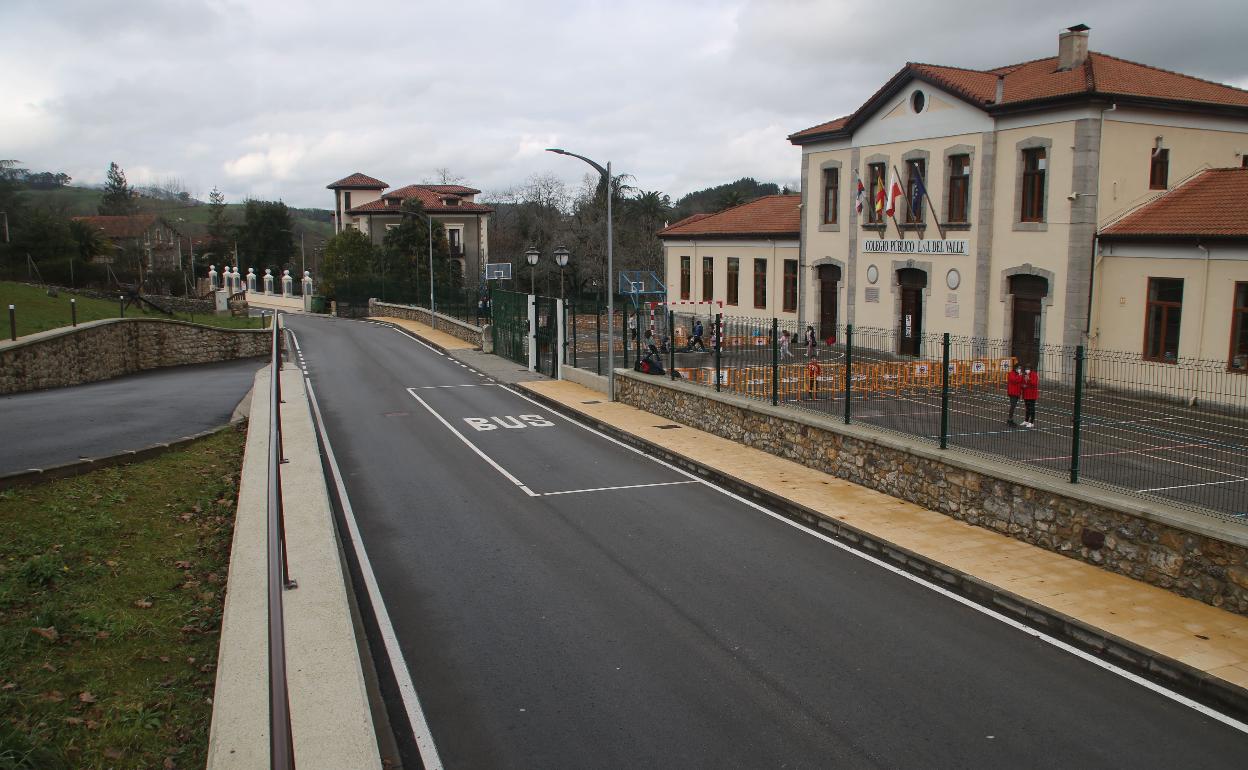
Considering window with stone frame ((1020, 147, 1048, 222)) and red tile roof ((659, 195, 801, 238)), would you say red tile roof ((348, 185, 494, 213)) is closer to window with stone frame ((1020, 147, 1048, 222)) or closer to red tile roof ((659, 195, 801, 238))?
red tile roof ((659, 195, 801, 238))

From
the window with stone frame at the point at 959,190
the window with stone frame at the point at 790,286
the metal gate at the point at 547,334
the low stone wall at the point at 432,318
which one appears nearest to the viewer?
the metal gate at the point at 547,334

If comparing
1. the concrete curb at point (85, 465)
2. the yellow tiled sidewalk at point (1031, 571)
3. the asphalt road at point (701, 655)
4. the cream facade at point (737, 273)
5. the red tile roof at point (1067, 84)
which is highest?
the red tile roof at point (1067, 84)

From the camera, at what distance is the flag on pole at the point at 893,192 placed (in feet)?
110

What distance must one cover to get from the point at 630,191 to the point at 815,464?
248ft

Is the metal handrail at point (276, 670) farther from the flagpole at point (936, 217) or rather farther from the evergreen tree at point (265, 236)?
the evergreen tree at point (265, 236)

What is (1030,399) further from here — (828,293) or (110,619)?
(828,293)

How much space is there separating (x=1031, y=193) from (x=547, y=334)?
16.7 metres

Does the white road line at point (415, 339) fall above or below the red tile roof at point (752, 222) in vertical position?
below

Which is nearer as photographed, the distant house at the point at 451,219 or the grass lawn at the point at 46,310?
the grass lawn at the point at 46,310

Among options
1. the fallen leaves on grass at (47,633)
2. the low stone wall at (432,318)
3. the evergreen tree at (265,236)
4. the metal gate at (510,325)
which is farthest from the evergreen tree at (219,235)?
the fallen leaves on grass at (47,633)

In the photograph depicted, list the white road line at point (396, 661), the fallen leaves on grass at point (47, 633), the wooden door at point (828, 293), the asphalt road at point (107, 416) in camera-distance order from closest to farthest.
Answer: the white road line at point (396, 661)
the fallen leaves on grass at point (47, 633)
the asphalt road at point (107, 416)
the wooden door at point (828, 293)

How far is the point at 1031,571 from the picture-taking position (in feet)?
34.2

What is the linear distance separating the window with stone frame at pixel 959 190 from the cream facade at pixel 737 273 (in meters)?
9.91

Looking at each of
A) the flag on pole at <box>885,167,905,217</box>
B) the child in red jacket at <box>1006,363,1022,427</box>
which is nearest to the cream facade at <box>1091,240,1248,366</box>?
the flag on pole at <box>885,167,905,217</box>
